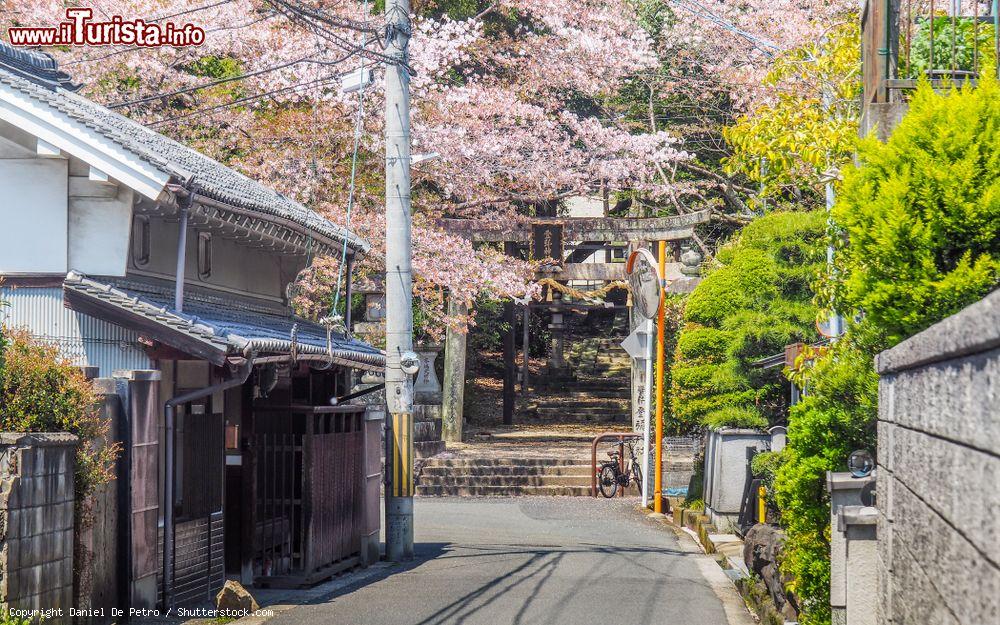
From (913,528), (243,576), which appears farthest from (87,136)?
(913,528)

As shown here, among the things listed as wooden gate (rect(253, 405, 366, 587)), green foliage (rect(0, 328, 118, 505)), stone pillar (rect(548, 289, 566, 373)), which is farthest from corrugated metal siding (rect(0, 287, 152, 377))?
stone pillar (rect(548, 289, 566, 373))

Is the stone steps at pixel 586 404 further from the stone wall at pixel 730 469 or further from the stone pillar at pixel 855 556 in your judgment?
the stone pillar at pixel 855 556

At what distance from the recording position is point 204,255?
13109mm

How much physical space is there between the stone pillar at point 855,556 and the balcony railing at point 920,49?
10.4 ft

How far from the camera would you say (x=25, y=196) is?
10.5 m

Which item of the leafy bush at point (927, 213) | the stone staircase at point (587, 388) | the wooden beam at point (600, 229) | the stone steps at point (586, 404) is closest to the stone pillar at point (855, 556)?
the leafy bush at point (927, 213)

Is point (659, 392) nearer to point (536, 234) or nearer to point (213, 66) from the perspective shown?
point (536, 234)

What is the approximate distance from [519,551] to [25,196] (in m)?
8.14

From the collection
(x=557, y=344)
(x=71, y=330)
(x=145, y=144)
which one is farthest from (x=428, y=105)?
(x=71, y=330)

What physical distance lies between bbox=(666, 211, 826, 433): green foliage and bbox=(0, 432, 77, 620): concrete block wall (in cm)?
1113

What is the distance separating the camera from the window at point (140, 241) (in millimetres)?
11164

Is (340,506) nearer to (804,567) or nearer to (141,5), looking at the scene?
(804,567)

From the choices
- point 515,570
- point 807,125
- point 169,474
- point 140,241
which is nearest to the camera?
point 807,125

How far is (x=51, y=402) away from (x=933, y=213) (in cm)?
638
